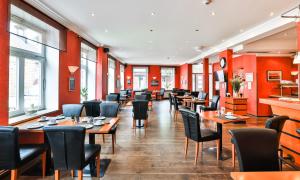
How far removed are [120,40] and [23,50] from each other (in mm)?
3906

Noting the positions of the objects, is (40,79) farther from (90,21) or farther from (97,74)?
(97,74)

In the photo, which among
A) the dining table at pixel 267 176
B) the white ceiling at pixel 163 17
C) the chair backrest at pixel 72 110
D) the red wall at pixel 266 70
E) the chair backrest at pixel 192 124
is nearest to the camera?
the dining table at pixel 267 176

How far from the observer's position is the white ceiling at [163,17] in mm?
3850

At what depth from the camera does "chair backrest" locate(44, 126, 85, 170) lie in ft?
7.13

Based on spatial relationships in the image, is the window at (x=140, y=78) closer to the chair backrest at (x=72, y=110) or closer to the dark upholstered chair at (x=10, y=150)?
the chair backrest at (x=72, y=110)

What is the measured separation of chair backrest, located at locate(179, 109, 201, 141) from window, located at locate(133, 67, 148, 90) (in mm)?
13549

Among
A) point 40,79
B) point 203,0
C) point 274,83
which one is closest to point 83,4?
point 40,79

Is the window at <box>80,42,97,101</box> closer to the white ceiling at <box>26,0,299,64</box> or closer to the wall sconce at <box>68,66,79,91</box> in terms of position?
the white ceiling at <box>26,0,299,64</box>

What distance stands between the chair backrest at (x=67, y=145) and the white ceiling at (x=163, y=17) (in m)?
2.79

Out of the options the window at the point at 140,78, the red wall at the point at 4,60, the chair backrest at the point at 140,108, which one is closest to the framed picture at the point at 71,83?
the chair backrest at the point at 140,108

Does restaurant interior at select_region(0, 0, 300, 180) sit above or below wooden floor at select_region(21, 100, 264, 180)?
above

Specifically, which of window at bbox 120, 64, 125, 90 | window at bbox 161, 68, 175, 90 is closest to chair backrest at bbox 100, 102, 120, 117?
window at bbox 120, 64, 125, 90

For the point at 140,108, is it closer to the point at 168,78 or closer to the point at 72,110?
the point at 72,110

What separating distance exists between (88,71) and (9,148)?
5587mm
